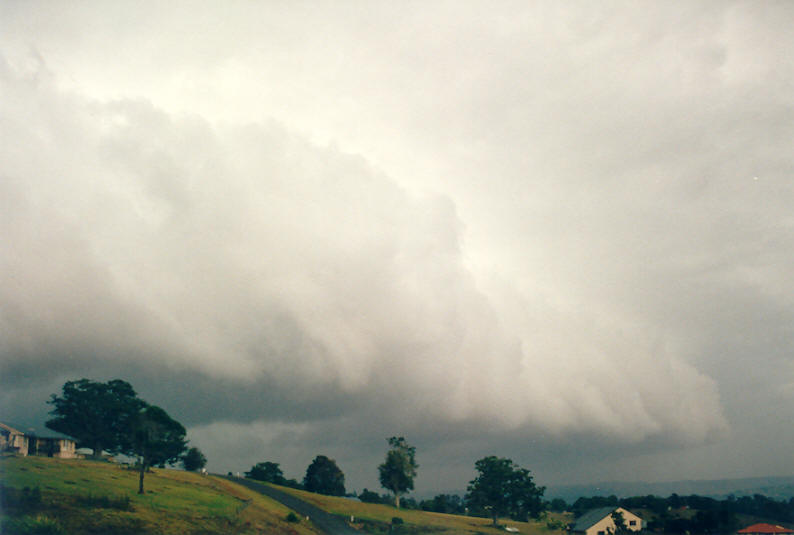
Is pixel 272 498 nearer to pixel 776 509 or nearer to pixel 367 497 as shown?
pixel 367 497

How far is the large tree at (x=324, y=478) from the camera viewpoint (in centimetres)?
18425

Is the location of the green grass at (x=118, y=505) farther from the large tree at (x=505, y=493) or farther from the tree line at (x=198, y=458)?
the large tree at (x=505, y=493)

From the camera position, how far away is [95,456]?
14062cm

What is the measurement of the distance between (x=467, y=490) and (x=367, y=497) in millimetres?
35074

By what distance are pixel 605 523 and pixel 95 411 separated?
123m

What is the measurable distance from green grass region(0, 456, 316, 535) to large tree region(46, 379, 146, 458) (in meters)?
24.7

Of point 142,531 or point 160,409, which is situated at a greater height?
point 160,409

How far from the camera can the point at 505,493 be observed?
149500mm

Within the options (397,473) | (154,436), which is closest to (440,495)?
(397,473)

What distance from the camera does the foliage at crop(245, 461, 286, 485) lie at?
189 m

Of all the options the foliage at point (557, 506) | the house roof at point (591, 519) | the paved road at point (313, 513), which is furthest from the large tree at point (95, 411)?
the foliage at point (557, 506)

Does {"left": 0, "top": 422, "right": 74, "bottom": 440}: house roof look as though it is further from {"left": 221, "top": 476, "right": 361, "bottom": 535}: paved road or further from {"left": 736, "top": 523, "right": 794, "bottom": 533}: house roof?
{"left": 736, "top": 523, "right": 794, "bottom": 533}: house roof

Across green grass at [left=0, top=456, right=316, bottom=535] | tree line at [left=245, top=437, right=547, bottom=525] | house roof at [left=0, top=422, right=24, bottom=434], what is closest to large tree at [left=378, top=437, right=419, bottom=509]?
tree line at [left=245, top=437, right=547, bottom=525]

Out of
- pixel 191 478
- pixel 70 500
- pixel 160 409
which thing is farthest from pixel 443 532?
pixel 70 500
